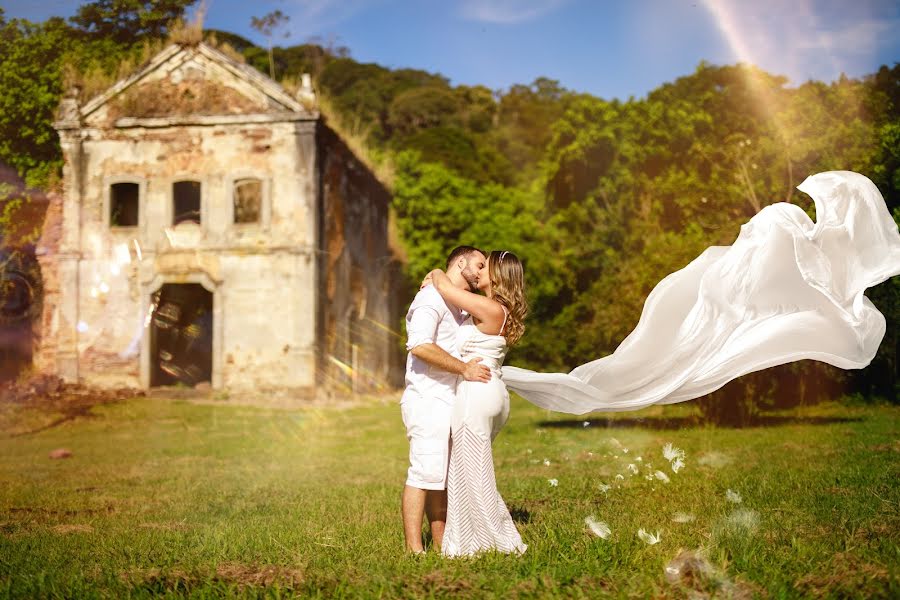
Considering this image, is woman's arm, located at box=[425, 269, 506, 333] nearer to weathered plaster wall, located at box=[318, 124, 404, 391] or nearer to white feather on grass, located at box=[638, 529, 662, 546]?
white feather on grass, located at box=[638, 529, 662, 546]

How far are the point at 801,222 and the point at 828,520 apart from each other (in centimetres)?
215

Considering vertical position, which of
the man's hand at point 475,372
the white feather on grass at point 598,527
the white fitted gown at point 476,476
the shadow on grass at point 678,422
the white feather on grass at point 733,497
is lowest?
the shadow on grass at point 678,422

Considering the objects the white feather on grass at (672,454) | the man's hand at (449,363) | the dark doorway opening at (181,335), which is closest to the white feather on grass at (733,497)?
the white feather on grass at (672,454)

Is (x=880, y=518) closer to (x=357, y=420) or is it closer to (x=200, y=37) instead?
(x=357, y=420)

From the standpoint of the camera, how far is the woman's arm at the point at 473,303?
4.96 meters

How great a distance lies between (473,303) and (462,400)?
0.62 m

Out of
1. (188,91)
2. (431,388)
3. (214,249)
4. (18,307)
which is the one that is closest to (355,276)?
(214,249)

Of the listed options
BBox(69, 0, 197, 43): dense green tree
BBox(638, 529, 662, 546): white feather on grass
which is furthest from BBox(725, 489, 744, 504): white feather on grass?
BBox(69, 0, 197, 43): dense green tree

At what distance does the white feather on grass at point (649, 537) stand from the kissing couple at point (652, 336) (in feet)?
2.66

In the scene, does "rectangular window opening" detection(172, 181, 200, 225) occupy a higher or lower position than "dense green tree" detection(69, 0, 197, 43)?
lower

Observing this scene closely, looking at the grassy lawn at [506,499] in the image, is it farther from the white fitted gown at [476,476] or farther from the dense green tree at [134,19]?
the dense green tree at [134,19]

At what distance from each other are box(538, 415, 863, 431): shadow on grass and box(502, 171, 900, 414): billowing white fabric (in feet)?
26.5

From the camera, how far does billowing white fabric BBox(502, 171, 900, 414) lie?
224 inches

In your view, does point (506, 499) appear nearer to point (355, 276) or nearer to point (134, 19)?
point (134, 19)
